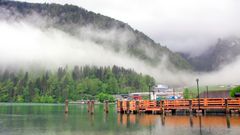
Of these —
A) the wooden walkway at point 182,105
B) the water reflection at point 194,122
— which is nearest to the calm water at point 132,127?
the water reflection at point 194,122

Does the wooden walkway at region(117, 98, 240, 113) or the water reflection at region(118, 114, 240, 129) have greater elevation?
the wooden walkway at region(117, 98, 240, 113)

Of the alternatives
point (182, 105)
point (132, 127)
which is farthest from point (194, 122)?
point (182, 105)

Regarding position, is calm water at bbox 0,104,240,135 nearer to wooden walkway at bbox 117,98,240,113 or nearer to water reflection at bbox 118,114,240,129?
water reflection at bbox 118,114,240,129

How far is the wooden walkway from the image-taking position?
77512 mm

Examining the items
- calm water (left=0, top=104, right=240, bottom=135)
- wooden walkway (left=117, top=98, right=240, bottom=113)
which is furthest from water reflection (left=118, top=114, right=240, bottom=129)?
wooden walkway (left=117, top=98, right=240, bottom=113)

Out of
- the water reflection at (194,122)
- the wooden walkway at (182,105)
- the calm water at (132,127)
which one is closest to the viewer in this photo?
the calm water at (132,127)

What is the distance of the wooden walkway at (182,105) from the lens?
77.5m

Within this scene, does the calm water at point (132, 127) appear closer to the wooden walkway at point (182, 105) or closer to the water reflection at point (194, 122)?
the water reflection at point (194, 122)

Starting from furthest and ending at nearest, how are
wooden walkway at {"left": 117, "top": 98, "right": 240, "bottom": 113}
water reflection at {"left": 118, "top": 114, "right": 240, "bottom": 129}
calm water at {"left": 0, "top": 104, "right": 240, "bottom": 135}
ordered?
wooden walkway at {"left": 117, "top": 98, "right": 240, "bottom": 113} → water reflection at {"left": 118, "top": 114, "right": 240, "bottom": 129} → calm water at {"left": 0, "top": 104, "right": 240, "bottom": 135}

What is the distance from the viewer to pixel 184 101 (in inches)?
3369

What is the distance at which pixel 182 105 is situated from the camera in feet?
281

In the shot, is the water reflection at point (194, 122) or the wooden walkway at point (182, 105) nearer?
the water reflection at point (194, 122)

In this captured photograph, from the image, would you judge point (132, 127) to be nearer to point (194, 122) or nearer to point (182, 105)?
point (194, 122)

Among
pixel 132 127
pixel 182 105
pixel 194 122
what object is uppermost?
pixel 182 105
